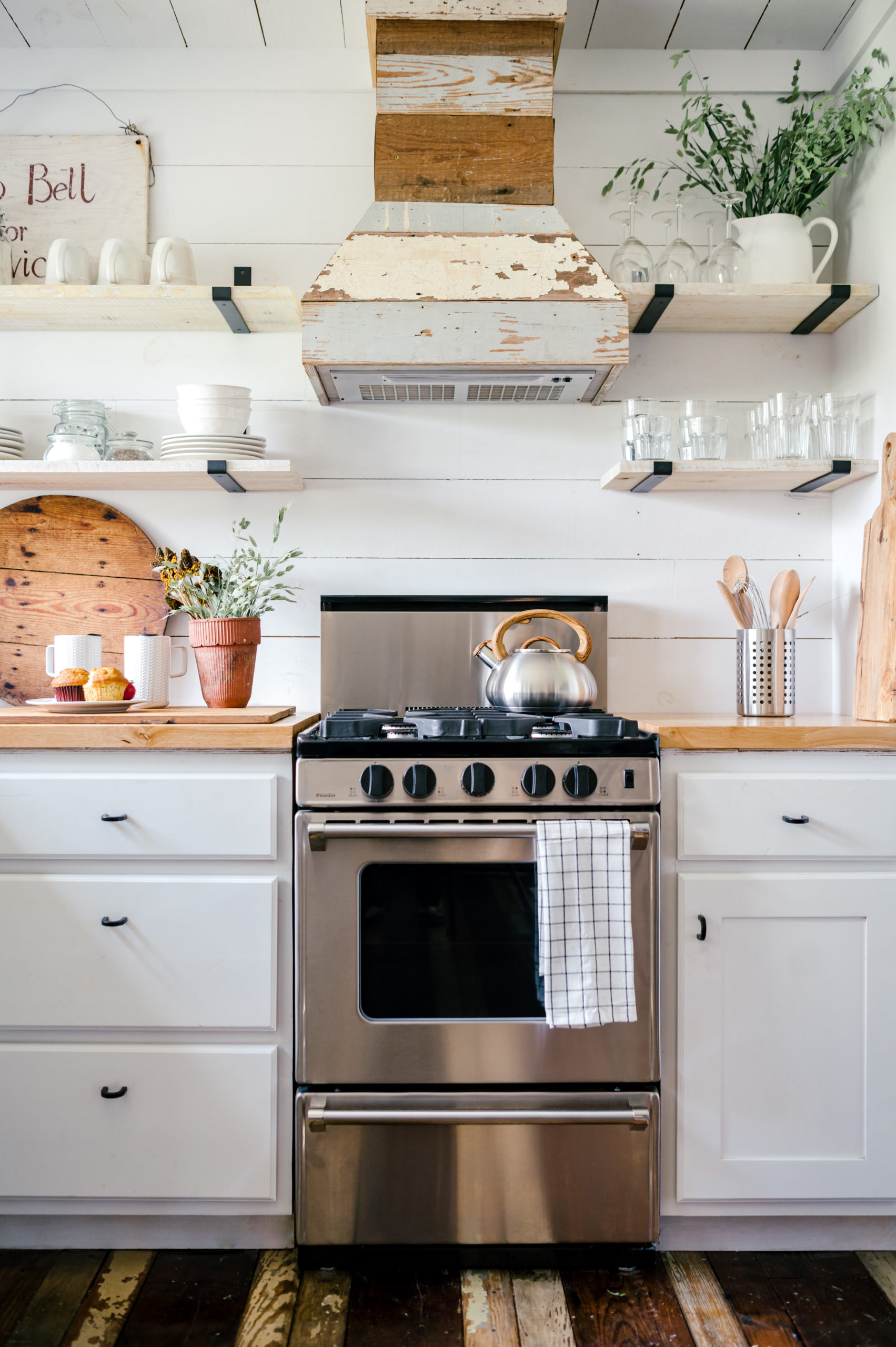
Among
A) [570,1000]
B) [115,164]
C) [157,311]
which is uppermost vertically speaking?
[115,164]

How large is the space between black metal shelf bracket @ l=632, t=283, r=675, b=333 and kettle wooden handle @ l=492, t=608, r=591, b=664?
0.77 meters

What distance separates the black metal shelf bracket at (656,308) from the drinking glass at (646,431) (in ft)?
0.74

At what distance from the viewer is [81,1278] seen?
1554mm

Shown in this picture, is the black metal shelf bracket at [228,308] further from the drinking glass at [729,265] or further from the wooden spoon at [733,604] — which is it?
the wooden spoon at [733,604]

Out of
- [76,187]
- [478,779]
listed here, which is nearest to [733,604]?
[478,779]

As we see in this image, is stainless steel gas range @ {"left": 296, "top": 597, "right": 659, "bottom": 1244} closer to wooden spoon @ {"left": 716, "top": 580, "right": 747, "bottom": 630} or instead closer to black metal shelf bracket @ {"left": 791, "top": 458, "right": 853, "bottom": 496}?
wooden spoon @ {"left": 716, "top": 580, "right": 747, "bottom": 630}

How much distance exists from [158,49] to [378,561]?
142cm

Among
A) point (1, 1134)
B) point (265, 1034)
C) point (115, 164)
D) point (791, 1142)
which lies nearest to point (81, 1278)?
point (1, 1134)

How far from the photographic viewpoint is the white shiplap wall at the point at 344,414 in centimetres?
224

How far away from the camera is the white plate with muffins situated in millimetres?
1814

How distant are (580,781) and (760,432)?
110cm

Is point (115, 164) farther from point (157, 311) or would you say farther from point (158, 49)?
point (157, 311)

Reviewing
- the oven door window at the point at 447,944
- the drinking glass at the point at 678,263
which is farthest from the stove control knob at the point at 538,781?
the drinking glass at the point at 678,263

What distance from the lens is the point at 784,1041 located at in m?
1.61
